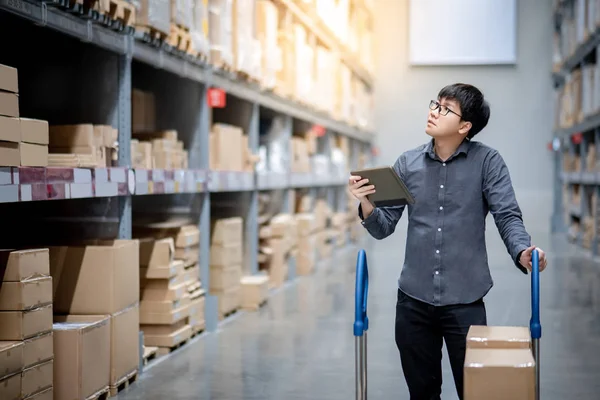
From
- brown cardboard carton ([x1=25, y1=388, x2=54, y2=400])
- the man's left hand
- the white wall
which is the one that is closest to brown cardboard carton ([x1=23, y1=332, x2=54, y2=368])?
brown cardboard carton ([x1=25, y1=388, x2=54, y2=400])

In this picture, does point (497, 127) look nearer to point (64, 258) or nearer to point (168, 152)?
point (168, 152)

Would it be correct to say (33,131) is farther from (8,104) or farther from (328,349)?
(328,349)

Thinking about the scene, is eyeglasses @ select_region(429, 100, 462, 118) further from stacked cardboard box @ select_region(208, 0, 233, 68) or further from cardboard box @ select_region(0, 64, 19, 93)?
stacked cardboard box @ select_region(208, 0, 233, 68)

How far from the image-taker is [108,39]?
17.4ft

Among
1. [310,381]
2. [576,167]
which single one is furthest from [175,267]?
[576,167]

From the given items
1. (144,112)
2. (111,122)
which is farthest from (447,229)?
(144,112)

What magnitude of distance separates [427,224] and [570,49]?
47.8ft

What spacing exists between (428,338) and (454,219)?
0.52m

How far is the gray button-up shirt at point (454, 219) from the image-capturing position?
3.54 meters

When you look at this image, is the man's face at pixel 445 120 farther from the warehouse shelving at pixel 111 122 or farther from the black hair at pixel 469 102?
the warehouse shelving at pixel 111 122

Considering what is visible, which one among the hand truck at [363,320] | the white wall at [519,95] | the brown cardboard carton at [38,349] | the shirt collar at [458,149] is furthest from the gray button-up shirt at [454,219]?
the white wall at [519,95]

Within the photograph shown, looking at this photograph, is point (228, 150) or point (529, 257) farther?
point (228, 150)

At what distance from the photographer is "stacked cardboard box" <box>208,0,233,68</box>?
7.54 metres

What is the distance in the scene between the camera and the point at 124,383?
5.34 metres
